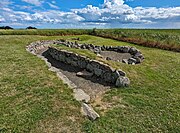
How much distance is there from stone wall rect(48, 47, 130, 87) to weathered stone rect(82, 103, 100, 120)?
84.5 inches

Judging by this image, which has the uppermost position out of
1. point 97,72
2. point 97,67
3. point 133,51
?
point 97,67

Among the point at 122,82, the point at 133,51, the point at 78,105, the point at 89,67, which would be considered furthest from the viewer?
the point at 133,51

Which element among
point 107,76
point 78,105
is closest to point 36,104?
point 78,105

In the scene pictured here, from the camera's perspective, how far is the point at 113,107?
5695 mm

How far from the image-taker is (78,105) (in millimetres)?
5559

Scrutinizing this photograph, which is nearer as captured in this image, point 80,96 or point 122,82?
point 80,96

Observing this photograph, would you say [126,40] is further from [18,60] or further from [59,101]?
[59,101]

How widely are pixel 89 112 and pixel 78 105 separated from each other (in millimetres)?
496

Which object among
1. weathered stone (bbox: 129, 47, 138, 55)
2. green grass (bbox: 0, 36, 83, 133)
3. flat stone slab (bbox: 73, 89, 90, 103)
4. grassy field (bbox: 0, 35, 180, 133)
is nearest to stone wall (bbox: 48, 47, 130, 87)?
grassy field (bbox: 0, 35, 180, 133)

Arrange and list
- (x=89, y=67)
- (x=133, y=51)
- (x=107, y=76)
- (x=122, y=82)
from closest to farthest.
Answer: (x=122, y=82)
(x=107, y=76)
(x=89, y=67)
(x=133, y=51)

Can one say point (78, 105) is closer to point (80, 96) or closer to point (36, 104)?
point (80, 96)

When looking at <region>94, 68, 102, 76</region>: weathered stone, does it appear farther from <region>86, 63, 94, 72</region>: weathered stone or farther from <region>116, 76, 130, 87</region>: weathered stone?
<region>116, 76, 130, 87</region>: weathered stone

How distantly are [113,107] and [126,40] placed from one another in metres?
17.9

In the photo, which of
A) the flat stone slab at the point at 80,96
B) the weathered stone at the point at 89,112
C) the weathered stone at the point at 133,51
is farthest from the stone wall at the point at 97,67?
the weathered stone at the point at 133,51
